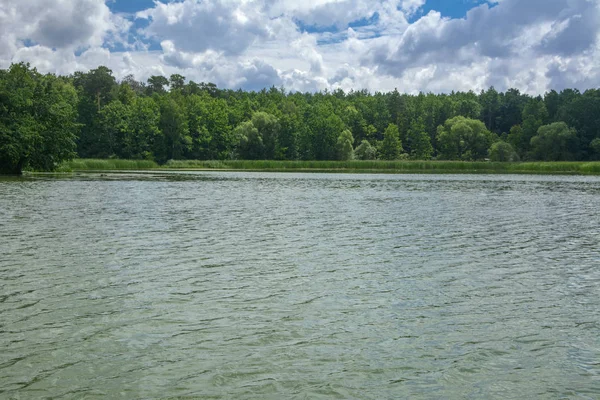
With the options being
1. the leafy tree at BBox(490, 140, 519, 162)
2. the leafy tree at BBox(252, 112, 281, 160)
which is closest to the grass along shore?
the leafy tree at BBox(490, 140, 519, 162)

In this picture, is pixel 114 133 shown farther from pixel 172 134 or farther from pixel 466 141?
pixel 466 141

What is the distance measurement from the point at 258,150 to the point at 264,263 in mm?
122398

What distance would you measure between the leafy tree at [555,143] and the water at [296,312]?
108 metres

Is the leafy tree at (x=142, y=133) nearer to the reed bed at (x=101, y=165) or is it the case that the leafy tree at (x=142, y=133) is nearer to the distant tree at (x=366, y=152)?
the reed bed at (x=101, y=165)

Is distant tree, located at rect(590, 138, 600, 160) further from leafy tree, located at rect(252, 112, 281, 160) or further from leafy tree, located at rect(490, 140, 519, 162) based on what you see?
leafy tree, located at rect(252, 112, 281, 160)

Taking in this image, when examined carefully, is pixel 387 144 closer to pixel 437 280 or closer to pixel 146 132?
pixel 146 132

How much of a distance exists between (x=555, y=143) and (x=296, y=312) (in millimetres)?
123660

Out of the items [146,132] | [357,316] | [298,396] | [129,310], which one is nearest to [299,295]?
[357,316]

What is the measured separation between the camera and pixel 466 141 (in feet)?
454

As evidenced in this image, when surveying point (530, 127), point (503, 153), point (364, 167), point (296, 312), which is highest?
point (530, 127)

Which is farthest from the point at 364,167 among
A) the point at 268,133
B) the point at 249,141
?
the point at 268,133

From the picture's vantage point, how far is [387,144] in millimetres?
141750

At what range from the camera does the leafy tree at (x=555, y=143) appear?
12031 centimetres

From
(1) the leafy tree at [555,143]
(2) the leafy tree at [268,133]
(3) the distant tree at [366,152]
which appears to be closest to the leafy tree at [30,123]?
(2) the leafy tree at [268,133]
